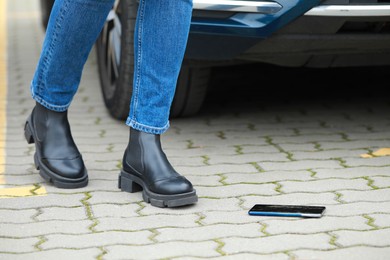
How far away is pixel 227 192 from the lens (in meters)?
3.58

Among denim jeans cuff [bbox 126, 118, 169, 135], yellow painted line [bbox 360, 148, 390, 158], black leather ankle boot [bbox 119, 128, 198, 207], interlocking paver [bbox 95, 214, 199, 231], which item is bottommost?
interlocking paver [bbox 95, 214, 199, 231]

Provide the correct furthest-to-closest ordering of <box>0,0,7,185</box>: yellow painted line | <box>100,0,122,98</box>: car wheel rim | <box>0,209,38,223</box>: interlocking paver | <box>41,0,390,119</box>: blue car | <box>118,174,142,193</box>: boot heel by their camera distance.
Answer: <box>100,0,122,98</box>: car wheel rim < <box>0,0,7,185</box>: yellow painted line < <box>41,0,390,119</box>: blue car < <box>118,174,142,193</box>: boot heel < <box>0,209,38,223</box>: interlocking paver

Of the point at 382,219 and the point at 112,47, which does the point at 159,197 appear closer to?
the point at 382,219

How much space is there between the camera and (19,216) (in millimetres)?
3305

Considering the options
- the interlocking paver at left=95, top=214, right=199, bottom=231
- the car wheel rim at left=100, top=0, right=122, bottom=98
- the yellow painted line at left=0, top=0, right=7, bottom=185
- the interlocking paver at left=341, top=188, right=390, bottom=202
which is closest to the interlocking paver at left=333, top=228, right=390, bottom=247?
the interlocking paver at left=341, top=188, right=390, bottom=202

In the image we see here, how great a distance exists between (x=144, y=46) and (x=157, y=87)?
0.16 meters

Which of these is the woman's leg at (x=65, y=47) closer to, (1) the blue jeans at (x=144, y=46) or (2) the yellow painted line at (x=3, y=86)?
(1) the blue jeans at (x=144, y=46)

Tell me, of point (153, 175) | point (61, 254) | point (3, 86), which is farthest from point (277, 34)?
point (3, 86)

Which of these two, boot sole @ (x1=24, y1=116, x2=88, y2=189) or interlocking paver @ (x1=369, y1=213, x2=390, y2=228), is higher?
interlocking paver @ (x1=369, y1=213, x2=390, y2=228)

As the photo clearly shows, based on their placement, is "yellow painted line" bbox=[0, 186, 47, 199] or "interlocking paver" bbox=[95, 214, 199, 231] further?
"yellow painted line" bbox=[0, 186, 47, 199]

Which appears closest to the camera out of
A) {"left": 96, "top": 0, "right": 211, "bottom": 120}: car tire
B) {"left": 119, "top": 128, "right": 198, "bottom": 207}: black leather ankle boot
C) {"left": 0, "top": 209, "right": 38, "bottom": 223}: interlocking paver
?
{"left": 0, "top": 209, "right": 38, "bottom": 223}: interlocking paver

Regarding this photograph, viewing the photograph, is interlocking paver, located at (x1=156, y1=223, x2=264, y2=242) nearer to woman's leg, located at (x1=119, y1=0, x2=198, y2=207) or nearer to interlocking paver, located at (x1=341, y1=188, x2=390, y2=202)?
woman's leg, located at (x1=119, y1=0, x2=198, y2=207)

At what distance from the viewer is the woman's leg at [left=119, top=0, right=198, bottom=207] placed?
3328 millimetres

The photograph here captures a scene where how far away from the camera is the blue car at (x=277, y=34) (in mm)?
3875
